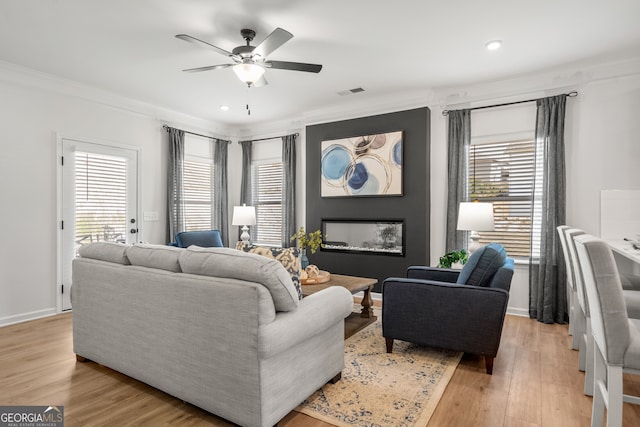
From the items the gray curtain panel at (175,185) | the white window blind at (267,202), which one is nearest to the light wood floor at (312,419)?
the gray curtain panel at (175,185)

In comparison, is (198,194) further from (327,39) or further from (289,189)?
(327,39)

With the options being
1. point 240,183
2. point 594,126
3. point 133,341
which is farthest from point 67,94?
point 594,126

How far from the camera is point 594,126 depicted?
12.5 ft

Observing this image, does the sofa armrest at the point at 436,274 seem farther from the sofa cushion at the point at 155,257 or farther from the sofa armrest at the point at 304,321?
the sofa cushion at the point at 155,257

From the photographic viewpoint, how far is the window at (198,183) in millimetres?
5777

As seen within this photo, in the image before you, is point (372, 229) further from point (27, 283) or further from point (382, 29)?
point (27, 283)

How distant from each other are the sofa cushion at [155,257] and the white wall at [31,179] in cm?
235

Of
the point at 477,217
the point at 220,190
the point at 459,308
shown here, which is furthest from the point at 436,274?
the point at 220,190

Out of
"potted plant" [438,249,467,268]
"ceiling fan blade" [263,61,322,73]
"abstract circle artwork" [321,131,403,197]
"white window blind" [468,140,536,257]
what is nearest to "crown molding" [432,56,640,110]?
"white window blind" [468,140,536,257]

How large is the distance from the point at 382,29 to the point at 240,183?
13.6 feet

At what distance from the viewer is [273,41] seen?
2736 millimetres

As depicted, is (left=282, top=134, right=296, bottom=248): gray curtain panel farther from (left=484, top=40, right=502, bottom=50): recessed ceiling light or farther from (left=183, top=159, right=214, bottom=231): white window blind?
(left=484, top=40, right=502, bottom=50): recessed ceiling light

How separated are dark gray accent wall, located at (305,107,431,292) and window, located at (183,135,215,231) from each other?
1.76m

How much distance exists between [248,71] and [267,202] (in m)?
3.38
